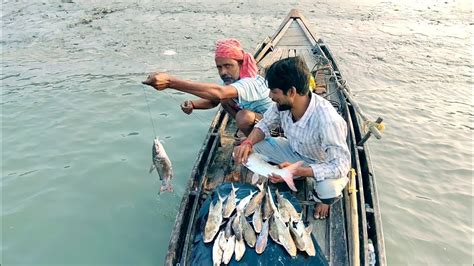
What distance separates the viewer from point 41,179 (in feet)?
22.3

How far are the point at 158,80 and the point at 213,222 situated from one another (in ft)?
5.04

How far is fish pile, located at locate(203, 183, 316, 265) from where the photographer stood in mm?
3670

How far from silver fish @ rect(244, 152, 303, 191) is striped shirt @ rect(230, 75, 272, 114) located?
0.88m

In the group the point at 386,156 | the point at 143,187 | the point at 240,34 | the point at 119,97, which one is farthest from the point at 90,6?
the point at 386,156

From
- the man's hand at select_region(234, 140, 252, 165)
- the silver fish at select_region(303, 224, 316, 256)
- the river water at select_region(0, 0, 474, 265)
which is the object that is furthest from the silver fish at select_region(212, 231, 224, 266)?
the river water at select_region(0, 0, 474, 265)

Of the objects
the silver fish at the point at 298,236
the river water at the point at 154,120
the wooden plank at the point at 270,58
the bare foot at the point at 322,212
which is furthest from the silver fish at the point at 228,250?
the wooden plank at the point at 270,58

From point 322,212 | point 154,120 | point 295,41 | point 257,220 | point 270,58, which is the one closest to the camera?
point 257,220

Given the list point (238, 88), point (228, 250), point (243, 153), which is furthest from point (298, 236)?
point (238, 88)

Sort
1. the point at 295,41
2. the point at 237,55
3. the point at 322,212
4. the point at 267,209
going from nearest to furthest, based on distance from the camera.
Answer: the point at 267,209 < the point at 322,212 < the point at 237,55 < the point at 295,41

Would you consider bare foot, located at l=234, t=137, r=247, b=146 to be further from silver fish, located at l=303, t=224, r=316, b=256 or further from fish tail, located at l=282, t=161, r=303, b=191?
silver fish, located at l=303, t=224, r=316, b=256

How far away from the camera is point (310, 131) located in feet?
13.4

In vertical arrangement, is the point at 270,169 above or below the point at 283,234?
above

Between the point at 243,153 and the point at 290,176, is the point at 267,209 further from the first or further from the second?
the point at 243,153

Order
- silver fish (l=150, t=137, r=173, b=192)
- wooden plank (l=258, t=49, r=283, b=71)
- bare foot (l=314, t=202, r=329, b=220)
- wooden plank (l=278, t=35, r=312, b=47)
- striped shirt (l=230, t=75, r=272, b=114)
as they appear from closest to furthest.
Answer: bare foot (l=314, t=202, r=329, b=220), silver fish (l=150, t=137, r=173, b=192), striped shirt (l=230, t=75, r=272, b=114), wooden plank (l=258, t=49, r=283, b=71), wooden plank (l=278, t=35, r=312, b=47)
